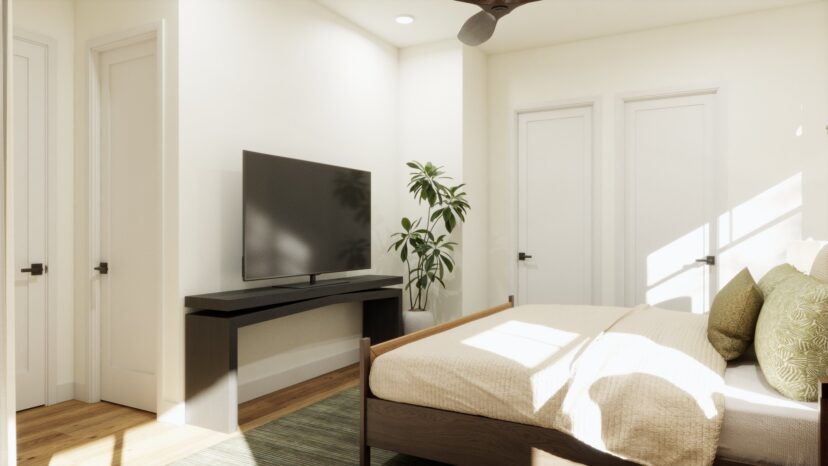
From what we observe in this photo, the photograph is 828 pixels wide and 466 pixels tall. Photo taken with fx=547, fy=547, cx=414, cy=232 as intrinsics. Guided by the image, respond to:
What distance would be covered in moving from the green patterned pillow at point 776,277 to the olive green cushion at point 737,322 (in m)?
0.17

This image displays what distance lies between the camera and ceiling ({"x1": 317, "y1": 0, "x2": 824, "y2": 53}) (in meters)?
4.21

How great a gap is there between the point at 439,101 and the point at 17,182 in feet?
10.6

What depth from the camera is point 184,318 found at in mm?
3129

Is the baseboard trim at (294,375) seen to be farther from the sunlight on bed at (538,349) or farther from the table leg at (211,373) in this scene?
the sunlight on bed at (538,349)

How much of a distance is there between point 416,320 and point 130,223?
7.41 ft

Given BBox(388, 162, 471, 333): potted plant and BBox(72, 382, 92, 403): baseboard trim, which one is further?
BBox(388, 162, 471, 333): potted plant

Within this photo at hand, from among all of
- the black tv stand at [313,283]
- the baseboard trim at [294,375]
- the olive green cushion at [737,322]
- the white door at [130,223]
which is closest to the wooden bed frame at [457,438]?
the olive green cushion at [737,322]

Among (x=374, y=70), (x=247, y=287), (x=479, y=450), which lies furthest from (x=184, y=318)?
(x=374, y=70)

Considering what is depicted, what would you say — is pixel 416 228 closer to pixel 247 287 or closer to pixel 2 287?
pixel 247 287

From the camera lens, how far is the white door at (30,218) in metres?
3.35

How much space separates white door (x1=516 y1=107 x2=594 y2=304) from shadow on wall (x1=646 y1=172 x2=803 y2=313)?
63 centimetres

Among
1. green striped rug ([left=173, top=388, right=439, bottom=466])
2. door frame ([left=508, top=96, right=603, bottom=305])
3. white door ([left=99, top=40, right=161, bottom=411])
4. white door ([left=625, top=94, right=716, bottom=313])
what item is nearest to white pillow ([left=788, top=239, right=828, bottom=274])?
white door ([left=625, top=94, right=716, bottom=313])

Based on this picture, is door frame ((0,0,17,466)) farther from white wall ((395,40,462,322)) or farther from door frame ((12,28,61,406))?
white wall ((395,40,462,322))

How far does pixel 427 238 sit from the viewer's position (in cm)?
480
